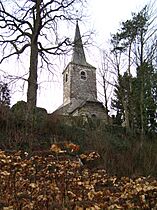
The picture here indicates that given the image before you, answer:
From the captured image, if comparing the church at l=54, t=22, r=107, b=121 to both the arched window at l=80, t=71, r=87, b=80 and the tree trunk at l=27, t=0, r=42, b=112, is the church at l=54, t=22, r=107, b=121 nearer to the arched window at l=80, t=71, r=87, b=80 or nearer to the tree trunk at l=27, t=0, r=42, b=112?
the arched window at l=80, t=71, r=87, b=80

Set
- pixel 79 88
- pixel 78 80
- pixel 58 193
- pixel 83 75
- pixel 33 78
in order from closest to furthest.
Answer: pixel 58 193 < pixel 33 78 < pixel 79 88 < pixel 78 80 < pixel 83 75

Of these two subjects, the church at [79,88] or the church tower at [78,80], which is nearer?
A: the church at [79,88]

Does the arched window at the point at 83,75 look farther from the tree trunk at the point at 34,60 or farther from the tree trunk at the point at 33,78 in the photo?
the tree trunk at the point at 33,78

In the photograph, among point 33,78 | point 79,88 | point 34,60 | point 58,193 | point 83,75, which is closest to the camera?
point 58,193

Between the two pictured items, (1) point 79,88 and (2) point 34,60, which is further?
(1) point 79,88

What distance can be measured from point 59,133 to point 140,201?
1102 centimetres

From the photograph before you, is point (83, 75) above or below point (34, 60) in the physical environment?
above

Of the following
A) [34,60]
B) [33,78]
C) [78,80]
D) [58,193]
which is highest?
[78,80]

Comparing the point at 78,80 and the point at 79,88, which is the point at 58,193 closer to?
the point at 79,88

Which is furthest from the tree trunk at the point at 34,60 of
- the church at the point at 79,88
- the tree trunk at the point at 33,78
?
the church at the point at 79,88

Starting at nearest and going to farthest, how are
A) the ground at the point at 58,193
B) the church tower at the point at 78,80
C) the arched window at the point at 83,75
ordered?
the ground at the point at 58,193, the church tower at the point at 78,80, the arched window at the point at 83,75

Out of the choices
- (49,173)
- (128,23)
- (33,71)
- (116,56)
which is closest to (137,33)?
(128,23)

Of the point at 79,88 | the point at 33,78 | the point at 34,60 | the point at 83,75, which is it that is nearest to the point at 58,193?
the point at 33,78

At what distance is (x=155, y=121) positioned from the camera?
2784 centimetres
